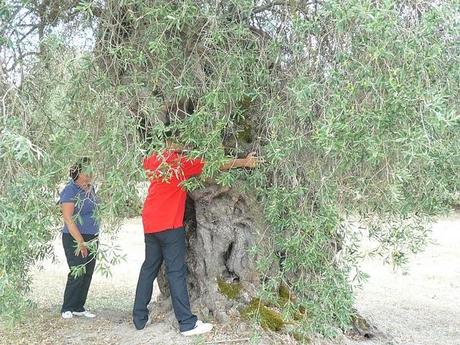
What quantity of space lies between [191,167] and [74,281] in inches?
107

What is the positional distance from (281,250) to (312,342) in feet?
3.75

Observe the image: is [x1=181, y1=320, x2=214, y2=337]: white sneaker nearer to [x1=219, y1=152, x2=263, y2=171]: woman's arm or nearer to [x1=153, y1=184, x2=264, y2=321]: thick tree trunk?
[x1=153, y1=184, x2=264, y2=321]: thick tree trunk

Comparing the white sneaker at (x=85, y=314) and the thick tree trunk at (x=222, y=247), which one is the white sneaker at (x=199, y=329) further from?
the white sneaker at (x=85, y=314)

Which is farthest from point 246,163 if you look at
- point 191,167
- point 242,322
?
point 242,322

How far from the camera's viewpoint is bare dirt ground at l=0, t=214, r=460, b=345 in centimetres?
600

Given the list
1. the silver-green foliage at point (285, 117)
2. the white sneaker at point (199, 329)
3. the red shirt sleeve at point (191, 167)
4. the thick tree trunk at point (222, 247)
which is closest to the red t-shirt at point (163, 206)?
the red shirt sleeve at point (191, 167)

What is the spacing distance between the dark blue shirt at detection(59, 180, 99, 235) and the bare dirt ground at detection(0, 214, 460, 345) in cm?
55

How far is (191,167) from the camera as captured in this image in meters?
5.14

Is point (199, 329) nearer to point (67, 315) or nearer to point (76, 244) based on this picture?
point (76, 244)

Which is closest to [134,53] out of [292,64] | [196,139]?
[196,139]

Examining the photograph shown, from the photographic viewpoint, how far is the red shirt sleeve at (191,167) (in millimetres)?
5031

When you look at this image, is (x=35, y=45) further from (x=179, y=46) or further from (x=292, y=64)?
(x=292, y=64)

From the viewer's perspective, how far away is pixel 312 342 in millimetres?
5836

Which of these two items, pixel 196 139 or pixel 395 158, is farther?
pixel 196 139
